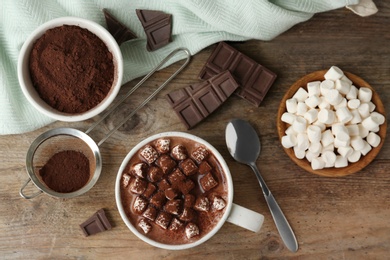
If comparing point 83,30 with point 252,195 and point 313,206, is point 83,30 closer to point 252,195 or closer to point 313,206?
point 252,195

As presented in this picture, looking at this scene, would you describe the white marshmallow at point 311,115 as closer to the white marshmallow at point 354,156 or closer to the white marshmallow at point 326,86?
the white marshmallow at point 326,86

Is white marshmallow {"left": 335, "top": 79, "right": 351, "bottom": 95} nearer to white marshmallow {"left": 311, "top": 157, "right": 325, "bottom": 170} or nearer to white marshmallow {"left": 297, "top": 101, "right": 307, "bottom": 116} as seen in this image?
white marshmallow {"left": 297, "top": 101, "right": 307, "bottom": 116}

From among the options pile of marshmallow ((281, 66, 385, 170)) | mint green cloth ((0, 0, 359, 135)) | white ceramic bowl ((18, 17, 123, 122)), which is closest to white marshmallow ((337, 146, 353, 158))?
pile of marshmallow ((281, 66, 385, 170))

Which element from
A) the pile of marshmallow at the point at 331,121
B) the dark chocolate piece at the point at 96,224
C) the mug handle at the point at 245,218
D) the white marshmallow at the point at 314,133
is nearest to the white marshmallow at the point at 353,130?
the pile of marshmallow at the point at 331,121

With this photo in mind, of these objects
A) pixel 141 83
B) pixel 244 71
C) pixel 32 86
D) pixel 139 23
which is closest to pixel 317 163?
pixel 244 71

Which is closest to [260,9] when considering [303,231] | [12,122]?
[303,231]

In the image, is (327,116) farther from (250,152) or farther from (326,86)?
(250,152)
